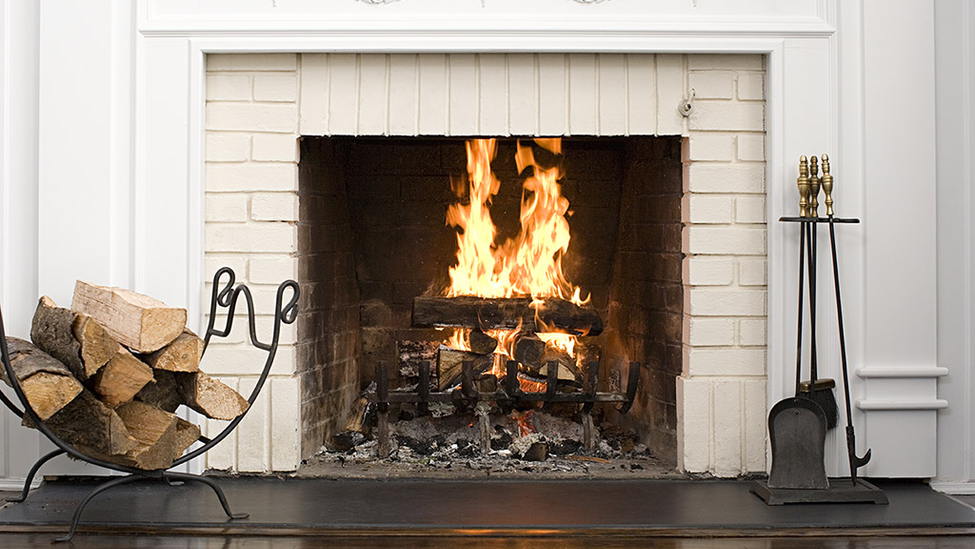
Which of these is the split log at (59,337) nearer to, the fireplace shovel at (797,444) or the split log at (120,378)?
the split log at (120,378)

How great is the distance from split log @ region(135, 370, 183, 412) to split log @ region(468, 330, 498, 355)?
115 centimetres

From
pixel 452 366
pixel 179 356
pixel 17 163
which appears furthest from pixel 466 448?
pixel 17 163

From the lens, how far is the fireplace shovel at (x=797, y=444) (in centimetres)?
274

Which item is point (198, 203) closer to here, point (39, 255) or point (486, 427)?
point (39, 255)

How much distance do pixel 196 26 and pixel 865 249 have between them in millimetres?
2215

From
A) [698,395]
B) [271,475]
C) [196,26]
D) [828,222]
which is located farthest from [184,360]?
[828,222]

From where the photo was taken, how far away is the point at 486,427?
327 centimetres

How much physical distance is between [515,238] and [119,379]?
1.72 meters

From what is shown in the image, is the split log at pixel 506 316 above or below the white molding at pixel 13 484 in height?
above

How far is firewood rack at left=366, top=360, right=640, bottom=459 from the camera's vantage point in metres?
3.22

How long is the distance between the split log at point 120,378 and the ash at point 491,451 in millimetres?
733

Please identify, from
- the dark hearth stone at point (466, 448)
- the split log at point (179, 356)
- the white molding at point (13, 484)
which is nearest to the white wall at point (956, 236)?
the dark hearth stone at point (466, 448)

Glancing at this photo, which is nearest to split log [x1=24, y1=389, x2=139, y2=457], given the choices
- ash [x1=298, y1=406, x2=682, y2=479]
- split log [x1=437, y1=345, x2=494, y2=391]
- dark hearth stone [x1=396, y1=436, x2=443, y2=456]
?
ash [x1=298, y1=406, x2=682, y2=479]

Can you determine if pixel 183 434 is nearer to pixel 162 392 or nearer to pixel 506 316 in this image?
pixel 162 392
